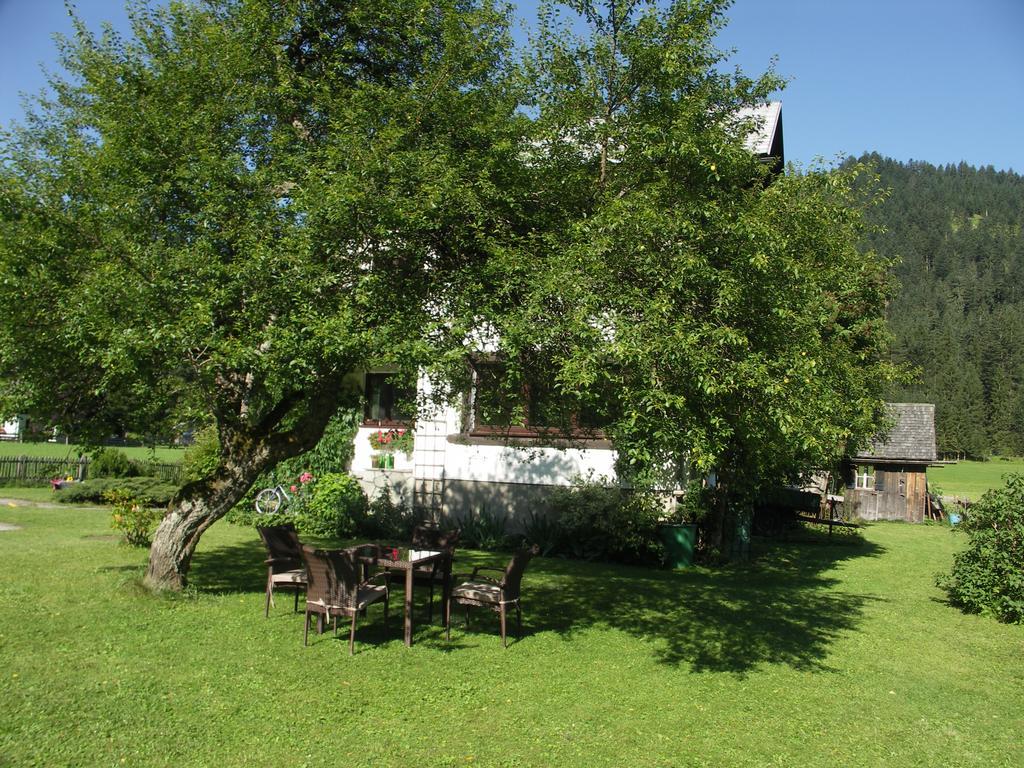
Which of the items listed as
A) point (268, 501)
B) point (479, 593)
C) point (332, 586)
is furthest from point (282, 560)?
point (268, 501)

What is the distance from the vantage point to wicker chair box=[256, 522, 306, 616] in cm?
907

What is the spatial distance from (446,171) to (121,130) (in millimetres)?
3588

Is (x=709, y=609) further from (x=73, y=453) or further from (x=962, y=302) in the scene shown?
(x=962, y=302)

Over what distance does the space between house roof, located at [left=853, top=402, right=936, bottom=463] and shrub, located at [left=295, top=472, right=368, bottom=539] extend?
773 inches

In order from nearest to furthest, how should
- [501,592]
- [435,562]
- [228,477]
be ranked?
[501,592] → [435,562] → [228,477]

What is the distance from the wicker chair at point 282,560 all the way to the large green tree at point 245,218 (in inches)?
28.3

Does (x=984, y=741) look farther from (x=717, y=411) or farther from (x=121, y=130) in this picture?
(x=121, y=130)

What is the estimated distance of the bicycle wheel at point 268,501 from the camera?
59.4 feet

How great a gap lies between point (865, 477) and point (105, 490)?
26037mm

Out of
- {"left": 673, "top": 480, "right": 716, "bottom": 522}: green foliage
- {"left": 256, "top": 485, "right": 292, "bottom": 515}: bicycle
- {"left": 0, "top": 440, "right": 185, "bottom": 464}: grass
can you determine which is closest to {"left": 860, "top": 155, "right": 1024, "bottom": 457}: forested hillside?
{"left": 673, "top": 480, "right": 716, "bottom": 522}: green foliage

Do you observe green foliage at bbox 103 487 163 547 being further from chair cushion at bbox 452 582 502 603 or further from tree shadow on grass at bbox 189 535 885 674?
chair cushion at bbox 452 582 502 603

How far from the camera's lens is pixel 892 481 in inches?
1175

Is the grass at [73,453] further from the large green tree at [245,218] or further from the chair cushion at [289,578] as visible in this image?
the chair cushion at [289,578]

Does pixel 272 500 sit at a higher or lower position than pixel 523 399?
lower
